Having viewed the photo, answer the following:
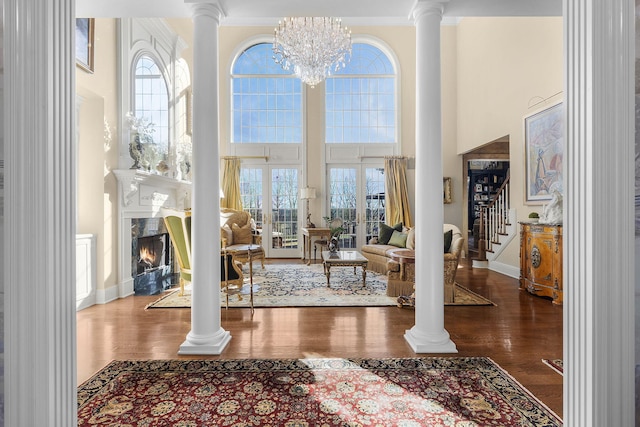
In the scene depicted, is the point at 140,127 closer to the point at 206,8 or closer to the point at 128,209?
the point at 128,209

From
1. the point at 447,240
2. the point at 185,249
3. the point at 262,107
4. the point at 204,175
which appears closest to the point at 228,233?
the point at 185,249

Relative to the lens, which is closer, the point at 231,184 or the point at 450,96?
the point at 231,184

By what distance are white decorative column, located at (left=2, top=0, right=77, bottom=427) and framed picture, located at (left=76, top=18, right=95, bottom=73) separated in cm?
376

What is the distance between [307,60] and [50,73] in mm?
5244

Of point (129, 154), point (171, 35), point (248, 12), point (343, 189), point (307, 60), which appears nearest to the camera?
point (248, 12)

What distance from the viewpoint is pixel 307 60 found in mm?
5711

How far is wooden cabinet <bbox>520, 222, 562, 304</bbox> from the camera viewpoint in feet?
13.7

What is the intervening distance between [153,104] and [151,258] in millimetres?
2610

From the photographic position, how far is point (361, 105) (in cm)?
843

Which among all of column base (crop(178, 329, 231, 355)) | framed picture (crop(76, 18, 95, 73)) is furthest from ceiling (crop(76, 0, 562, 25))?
column base (crop(178, 329, 231, 355))

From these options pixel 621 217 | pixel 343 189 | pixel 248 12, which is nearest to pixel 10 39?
pixel 621 217

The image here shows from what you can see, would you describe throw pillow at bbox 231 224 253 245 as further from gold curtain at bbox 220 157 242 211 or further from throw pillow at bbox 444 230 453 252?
throw pillow at bbox 444 230 453 252

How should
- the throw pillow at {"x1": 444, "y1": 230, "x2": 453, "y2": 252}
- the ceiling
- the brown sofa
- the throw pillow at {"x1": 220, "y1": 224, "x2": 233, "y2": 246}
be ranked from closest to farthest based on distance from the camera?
the ceiling
the brown sofa
the throw pillow at {"x1": 444, "y1": 230, "x2": 453, "y2": 252}
the throw pillow at {"x1": 220, "y1": 224, "x2": 233, "y2": 246}

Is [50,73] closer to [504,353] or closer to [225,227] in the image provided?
[504,353]
